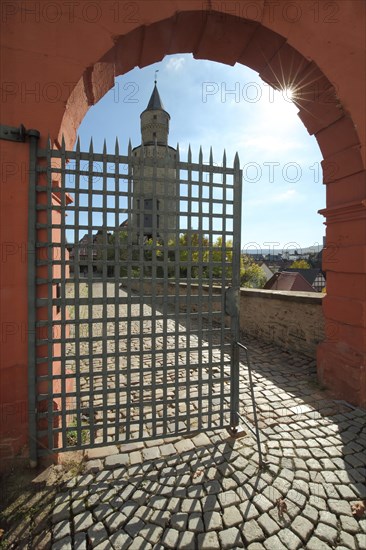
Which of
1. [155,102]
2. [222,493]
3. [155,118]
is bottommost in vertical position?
[222,493]

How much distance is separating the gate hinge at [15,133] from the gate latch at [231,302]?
2307 millimetres

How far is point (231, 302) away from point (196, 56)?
315cm

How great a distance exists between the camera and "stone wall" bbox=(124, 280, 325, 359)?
17.3 feet

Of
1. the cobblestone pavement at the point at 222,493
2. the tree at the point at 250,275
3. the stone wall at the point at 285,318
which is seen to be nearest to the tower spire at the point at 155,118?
the tree at the point at 250,275

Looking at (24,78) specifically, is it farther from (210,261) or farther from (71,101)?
(210,261)

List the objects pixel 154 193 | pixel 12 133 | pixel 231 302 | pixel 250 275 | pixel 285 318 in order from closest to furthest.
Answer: pixel 12 133 < pixel 154 193 < pixel 231 302 < pixel 285 318 < pixel 250 275

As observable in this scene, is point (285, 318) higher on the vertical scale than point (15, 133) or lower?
lower

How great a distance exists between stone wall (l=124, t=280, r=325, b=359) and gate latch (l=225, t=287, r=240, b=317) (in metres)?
2.90

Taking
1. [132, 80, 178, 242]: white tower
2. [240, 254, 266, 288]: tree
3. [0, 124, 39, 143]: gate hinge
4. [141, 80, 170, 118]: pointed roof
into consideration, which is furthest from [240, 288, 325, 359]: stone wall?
[141, 80, 170, 118]: pointed roof

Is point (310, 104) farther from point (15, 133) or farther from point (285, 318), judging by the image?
point (285, 318)

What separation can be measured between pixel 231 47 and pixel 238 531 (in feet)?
15.8

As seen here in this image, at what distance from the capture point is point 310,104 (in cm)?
375

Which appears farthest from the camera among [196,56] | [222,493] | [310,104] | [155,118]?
[155,118]

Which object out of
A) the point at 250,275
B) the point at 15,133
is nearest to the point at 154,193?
the point at 15,133
